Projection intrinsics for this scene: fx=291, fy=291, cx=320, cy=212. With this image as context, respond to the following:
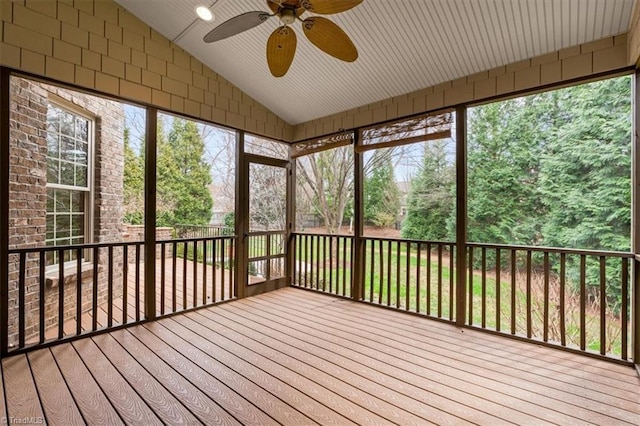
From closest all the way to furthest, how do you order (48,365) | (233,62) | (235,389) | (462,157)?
(235,389) → (48,365) → (462,157) → (233,62)

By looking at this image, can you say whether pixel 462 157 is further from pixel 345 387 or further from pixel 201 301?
pixel 201 301

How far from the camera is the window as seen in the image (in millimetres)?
3418

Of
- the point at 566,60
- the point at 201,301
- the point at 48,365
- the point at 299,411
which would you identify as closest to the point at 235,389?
the point at 299,411

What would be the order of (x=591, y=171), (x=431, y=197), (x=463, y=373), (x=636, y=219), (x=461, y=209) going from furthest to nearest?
1. (x=431, y=197)
2. (x=591, y=171)
3. (x=461, y=209)
4. (x=636, y=219)
5. (x=463, y=373)

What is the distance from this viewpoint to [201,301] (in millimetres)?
4188

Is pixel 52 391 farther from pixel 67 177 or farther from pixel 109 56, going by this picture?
pixel 109 56

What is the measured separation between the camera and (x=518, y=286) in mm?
4828

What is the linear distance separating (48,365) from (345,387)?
7.78 feet

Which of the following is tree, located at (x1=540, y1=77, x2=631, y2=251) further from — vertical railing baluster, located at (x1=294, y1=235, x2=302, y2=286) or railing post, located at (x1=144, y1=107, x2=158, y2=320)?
railing post, located at (x1=144, y1=107, x2=158, y2=320)

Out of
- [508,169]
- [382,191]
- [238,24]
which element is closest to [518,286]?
[508,169]

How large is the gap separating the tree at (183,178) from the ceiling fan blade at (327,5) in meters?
4.37

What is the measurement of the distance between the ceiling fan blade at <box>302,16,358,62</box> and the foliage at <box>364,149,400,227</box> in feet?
9.30

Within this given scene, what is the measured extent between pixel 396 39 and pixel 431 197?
265cm

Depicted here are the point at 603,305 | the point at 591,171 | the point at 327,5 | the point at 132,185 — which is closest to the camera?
the point at 327,5
